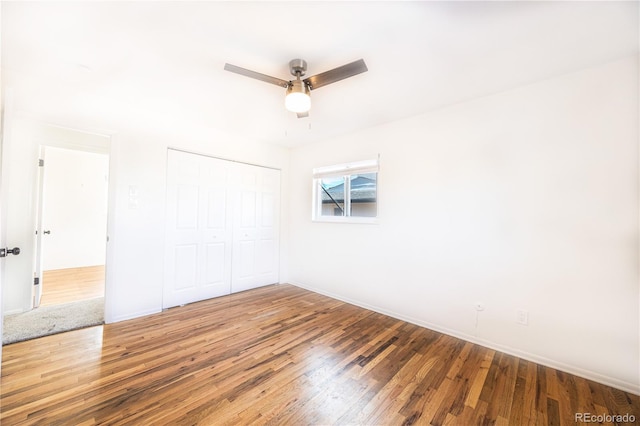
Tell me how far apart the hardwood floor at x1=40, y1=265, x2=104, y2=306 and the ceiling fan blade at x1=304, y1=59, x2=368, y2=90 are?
418 cm

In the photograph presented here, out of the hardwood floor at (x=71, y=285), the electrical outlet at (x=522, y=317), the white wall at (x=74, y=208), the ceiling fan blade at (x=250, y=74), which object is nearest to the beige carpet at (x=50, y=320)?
the hardwood floor at (x=71, y=285)

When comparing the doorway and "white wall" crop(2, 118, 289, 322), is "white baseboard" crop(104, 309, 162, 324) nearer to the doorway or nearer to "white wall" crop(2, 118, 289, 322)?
"white wall" crop(2, 118, 289, 322)

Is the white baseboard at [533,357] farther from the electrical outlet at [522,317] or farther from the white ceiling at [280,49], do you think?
the white ceiling at [280,49]

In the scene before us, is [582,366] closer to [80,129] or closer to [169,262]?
[169,262]

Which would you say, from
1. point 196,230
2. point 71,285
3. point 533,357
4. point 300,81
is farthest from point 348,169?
point 71,285

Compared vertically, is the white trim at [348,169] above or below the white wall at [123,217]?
above

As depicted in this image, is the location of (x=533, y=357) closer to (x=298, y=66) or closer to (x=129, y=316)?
(x=298, y=66)

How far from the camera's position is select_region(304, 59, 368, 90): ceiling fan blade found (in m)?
1.61

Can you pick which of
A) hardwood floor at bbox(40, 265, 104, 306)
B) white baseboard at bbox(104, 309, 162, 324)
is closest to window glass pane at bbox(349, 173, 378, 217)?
white baseboard at bbox(104, 309, 162, 324)

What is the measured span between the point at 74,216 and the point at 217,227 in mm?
3879

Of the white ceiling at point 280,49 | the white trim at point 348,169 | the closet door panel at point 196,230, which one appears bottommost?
the closet door panel at point 196,230

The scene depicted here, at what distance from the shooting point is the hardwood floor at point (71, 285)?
341 cm

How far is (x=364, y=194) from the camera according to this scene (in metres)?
3.51

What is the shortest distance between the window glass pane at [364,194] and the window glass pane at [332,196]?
0.62 feet
